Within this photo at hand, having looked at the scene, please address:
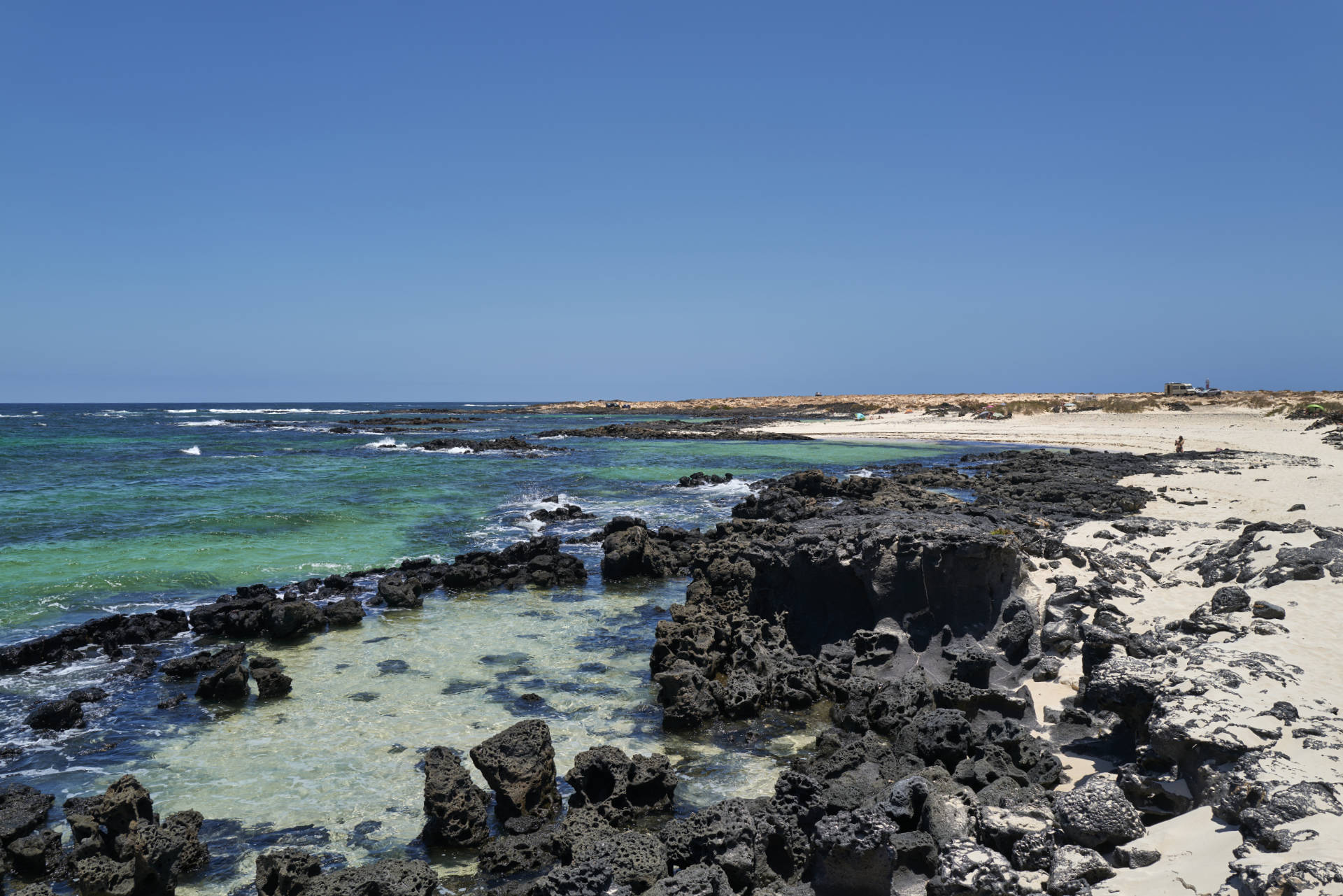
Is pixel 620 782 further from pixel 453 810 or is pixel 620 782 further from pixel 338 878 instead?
pixel 338 878

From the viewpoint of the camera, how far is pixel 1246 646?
7.73 meters

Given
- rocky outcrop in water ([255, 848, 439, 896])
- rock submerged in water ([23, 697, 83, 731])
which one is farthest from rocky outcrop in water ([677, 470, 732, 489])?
rocky outcrop in water ([255, 848, 439, 896])

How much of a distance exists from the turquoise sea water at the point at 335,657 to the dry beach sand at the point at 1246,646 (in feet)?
11.5

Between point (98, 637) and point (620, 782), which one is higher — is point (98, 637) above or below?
below

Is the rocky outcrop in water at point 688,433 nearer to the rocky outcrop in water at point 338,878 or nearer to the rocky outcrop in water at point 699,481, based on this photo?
the rocky outcrop in water at point 699,481

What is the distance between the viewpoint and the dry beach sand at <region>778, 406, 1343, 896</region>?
489 centimetres

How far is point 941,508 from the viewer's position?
17766mm

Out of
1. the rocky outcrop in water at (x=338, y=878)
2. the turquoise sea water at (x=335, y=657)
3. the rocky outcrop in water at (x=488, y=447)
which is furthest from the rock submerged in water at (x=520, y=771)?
the rocky outcrop in water at (x=488, y=447)

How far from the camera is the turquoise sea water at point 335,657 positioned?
24.3 feet

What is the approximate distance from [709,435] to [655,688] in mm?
50608

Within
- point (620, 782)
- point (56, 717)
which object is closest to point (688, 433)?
point (56, 717)

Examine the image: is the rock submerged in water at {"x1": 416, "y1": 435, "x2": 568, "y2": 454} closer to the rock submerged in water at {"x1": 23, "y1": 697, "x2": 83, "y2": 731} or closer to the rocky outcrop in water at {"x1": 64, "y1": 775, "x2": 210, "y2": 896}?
the rock submerged in water at {"x1": 23, "y1": 697, "x2": 83, "y2": 731}

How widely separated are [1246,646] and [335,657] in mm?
11353

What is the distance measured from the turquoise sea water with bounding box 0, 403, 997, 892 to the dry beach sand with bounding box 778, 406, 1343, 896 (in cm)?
349
